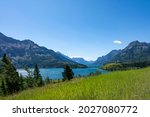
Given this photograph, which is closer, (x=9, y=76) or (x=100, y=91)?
(x=100, y=91)

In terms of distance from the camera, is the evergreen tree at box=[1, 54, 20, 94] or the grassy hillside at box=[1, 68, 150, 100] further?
the evergreen tree at box=[1, 54, 20, 94]

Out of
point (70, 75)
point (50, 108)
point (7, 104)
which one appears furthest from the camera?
point (70, 75)

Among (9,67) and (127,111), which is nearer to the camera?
(127,111)

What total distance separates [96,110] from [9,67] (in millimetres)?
53244

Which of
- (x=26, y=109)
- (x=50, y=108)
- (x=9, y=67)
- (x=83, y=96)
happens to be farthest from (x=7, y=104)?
(x=9, y=67)

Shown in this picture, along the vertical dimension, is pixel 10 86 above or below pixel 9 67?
below

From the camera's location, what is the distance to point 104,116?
225 inches

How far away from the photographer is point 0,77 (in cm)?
5991

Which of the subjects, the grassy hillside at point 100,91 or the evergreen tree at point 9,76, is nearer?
the grassy hillside at point 100,91

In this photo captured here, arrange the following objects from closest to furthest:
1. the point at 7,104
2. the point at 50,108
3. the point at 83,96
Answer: the point at 50,108 → the point at 7,104 → the point at 83,96

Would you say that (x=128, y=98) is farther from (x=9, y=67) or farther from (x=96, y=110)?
(x=9, y=67)

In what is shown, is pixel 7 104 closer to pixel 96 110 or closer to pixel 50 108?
pixel 50 108

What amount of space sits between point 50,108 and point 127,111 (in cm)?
209

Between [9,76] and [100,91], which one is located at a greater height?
[100,91]
